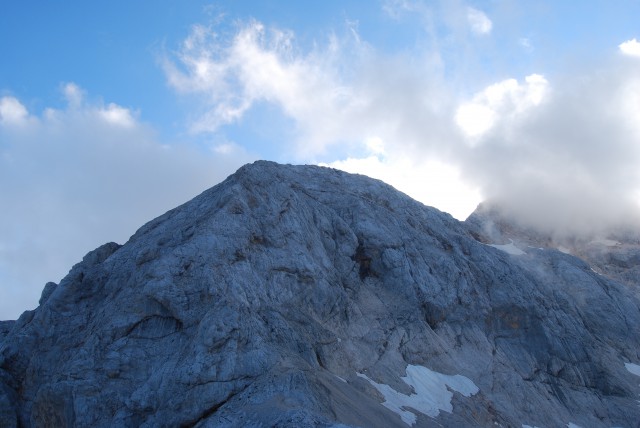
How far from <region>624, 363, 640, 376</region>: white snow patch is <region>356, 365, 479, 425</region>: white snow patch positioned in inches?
719


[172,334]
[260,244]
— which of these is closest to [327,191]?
[260,244]

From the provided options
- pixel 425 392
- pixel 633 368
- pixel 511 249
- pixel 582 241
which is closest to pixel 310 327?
pixel 425 392

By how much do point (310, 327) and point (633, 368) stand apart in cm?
3147

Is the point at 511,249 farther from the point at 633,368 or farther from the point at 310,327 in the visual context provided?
the point at 310,327

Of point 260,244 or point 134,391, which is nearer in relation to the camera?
point 134,391

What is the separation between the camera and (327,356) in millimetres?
36094

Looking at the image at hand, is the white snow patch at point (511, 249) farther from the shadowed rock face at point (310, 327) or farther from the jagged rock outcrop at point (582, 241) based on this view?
the shadowed rock face at point (310, 327)

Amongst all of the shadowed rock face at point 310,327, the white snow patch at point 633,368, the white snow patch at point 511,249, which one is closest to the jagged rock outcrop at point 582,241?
the white snow patch at point 511,249

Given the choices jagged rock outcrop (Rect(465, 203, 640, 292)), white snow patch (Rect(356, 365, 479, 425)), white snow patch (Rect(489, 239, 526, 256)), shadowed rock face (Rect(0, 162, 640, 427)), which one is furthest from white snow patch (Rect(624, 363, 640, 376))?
jagged rock outcrop (Rect(465, 203, 640, 292))

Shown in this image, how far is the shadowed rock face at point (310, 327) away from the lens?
99.5 feet

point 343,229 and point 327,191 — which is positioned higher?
point 327,191

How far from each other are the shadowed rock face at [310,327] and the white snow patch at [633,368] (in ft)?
1.88

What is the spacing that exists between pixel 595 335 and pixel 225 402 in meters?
38.5

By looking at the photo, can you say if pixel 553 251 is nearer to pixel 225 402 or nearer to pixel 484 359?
pixel 484 359
